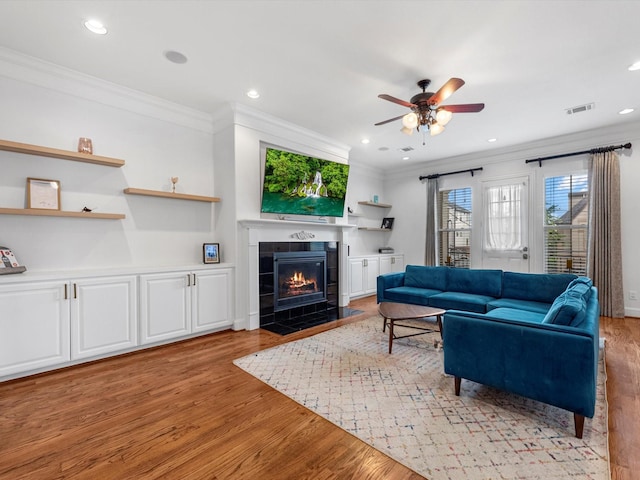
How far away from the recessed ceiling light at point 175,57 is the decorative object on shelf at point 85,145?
50.9 inches

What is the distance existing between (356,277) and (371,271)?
0.51 meters

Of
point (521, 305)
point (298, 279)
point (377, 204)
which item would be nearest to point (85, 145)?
point (298, 279)


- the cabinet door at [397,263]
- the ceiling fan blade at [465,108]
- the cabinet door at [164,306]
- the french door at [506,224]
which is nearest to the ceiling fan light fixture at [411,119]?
the ceiling fan blade at [465,108]

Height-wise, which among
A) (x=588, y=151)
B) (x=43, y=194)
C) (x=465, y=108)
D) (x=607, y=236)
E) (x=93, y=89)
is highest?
(x=93, y=89)

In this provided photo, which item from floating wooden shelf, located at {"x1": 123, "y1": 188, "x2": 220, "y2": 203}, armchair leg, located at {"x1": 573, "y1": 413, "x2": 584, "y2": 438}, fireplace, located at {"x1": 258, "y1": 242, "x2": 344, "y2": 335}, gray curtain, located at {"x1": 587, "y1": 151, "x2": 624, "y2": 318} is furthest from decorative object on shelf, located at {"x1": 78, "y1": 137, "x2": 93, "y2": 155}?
gray curtain, located at {"x1": 587, "y1": 151, "x2": 624, "y2": 318}

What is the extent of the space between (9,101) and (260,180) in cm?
261

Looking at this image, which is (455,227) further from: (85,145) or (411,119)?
(85,145)

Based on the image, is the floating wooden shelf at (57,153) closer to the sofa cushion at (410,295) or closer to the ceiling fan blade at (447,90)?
the ceiling fan blade at (447,90)

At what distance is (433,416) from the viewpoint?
2086 mm

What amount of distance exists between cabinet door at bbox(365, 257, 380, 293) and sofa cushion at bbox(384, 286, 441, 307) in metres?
1.56

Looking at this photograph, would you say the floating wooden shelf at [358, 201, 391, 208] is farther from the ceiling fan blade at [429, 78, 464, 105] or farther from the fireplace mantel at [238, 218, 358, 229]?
the ceiling fan blade at [429, 78, 464, 105]

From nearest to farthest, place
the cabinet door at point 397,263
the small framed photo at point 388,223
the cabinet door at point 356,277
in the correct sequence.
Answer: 1. the cabinet door at point 356,277
2. the cabinet door at point 397,263
3. the small framed photo at point 388,223

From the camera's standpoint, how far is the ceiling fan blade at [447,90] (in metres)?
2.63

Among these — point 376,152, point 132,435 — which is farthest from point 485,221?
→ point 132,435
